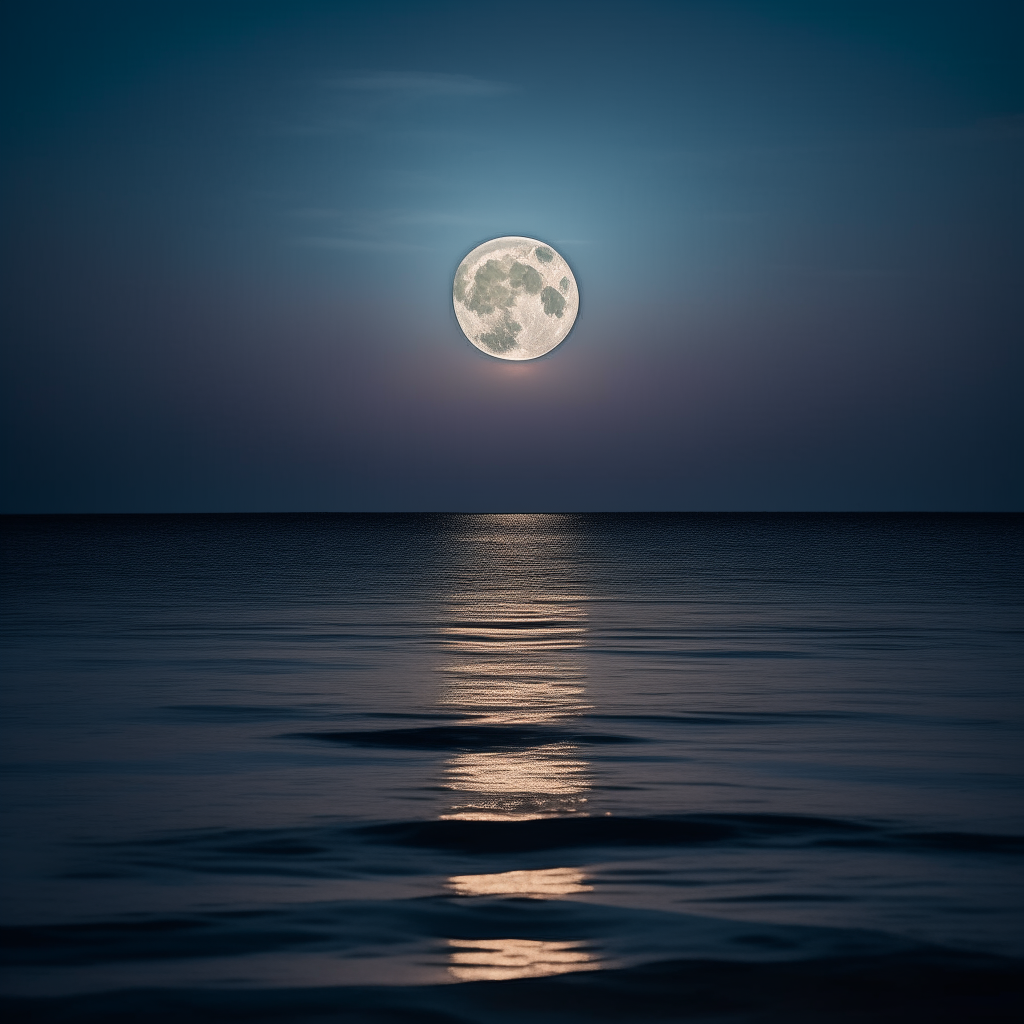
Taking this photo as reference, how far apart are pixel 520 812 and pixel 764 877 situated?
9.01 feet

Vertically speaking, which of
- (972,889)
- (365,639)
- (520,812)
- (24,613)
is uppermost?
(24,613)

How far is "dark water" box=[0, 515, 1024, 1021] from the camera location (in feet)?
25.0

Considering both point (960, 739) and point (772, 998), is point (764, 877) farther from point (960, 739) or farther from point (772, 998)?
point (960, 739)

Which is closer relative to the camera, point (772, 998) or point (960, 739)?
point (772, 998)

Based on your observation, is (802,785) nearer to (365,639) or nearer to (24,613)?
(365,639)

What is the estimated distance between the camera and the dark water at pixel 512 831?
25.0 feet

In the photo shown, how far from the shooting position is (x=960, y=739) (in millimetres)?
16266

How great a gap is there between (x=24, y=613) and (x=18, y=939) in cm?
3038

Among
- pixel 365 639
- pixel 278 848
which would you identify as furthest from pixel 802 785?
pixel 365 639

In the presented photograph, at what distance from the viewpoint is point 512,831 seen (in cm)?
1127

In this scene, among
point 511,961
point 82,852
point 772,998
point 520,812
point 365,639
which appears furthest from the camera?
point 365,639

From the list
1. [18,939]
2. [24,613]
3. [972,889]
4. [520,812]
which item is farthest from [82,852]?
[24,613]

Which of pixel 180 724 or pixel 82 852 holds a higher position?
pixel 180 724

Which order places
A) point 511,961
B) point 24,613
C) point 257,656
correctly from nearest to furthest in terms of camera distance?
1. point 511,961
2. point 257,656
3. point 24,613
